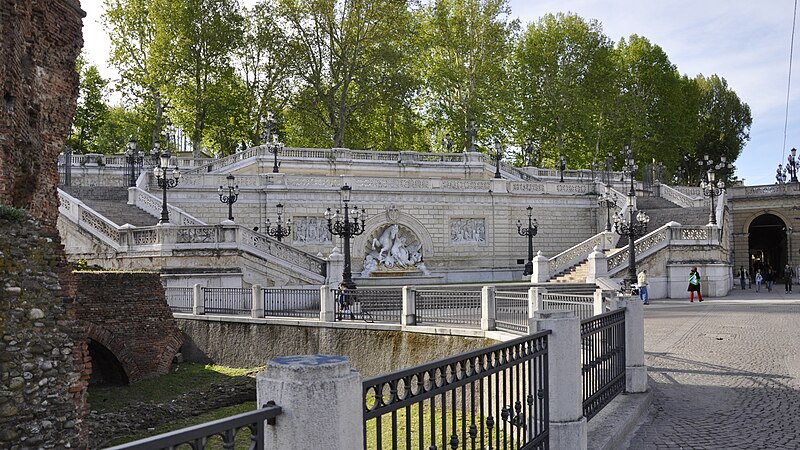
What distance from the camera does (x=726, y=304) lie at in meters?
28.0

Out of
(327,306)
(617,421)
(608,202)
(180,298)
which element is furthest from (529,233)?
(617,421)

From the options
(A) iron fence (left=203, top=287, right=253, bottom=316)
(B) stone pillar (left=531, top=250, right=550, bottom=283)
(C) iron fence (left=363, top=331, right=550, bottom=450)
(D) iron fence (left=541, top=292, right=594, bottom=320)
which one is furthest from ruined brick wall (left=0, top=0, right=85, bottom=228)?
(B) stone pillar (left=531, top=250, right=550, bottom=283)

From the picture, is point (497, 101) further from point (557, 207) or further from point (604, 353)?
point (604, 353)

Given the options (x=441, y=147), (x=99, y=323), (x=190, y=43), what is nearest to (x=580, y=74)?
(x=441, y=147)

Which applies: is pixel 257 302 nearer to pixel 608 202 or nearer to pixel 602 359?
A: pixel 602 359

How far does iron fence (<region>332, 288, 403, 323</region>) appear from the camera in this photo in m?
18.6

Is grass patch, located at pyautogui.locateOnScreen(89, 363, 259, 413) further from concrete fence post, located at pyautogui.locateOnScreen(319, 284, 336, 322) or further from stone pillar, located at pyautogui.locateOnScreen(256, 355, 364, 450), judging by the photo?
stone pillar, located at pyautogui.locateOnScreen(256, 355, 364, 450)

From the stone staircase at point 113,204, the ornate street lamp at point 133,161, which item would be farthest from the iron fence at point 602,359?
the ornate street lamp at point 133,161

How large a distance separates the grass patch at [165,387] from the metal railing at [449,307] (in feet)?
18.0

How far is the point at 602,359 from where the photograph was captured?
8.92m

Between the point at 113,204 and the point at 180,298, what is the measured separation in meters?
10.6

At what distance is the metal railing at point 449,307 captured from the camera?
54.3 ft

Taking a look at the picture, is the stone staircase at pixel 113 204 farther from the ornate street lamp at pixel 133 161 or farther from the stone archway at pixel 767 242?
the stone archway at pixel 767 242

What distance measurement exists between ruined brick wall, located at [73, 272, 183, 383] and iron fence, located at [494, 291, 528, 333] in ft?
31.7
